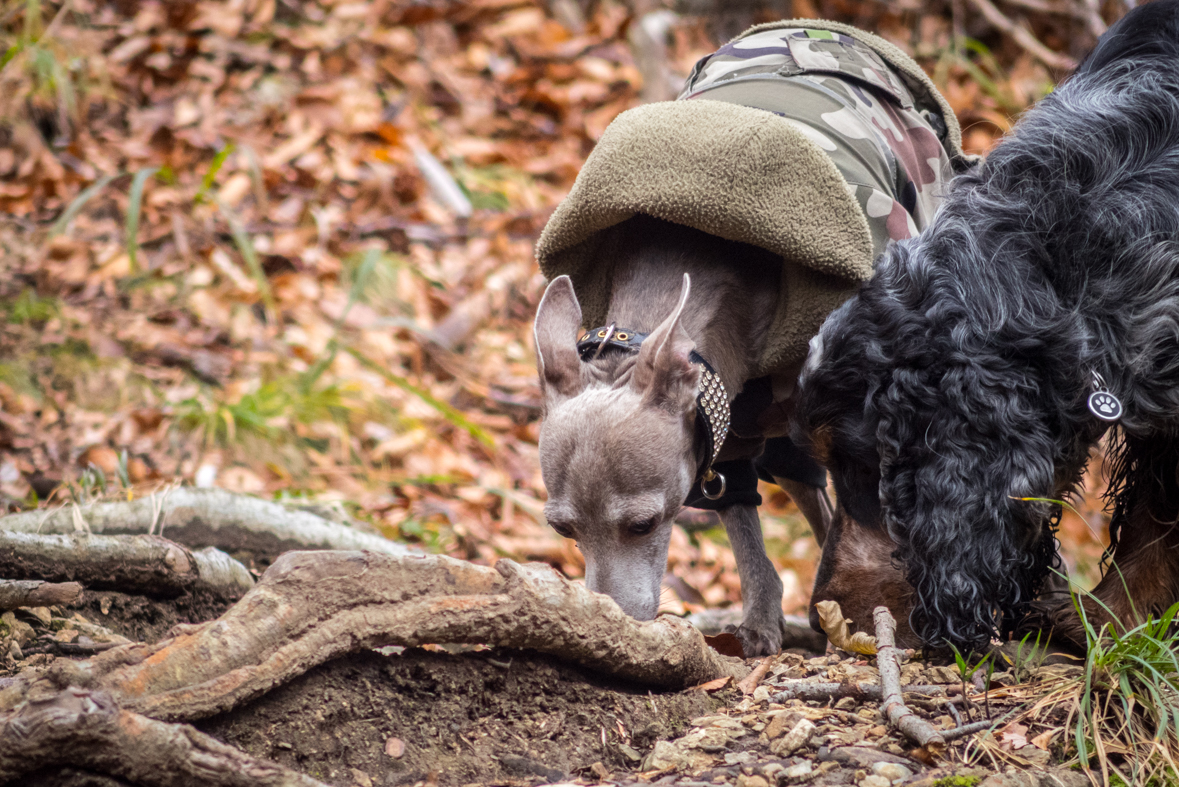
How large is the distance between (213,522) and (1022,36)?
23.3 feet

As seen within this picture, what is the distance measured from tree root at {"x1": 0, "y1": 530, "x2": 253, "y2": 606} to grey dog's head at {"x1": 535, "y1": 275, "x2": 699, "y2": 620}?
109cm

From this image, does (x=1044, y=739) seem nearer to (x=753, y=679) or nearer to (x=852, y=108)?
(x=753, y=679)

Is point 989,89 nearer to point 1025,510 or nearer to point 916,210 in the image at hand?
point 916,210

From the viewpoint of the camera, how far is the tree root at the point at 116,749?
143cm

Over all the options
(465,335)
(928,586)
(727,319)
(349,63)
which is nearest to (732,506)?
(727,319)

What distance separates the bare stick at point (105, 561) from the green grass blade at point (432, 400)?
2.63 metres

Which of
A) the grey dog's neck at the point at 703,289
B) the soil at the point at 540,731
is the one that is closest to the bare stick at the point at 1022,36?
the grey dog's neck at the point at 703,289

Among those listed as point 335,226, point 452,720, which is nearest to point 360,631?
point 452,720

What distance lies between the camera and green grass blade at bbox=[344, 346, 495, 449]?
17.2 ft

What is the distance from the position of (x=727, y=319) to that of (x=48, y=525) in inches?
85.2

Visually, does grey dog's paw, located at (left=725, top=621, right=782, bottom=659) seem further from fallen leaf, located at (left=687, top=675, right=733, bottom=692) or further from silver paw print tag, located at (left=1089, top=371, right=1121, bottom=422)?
silver paw print tag, located at (left=1089, top=371, right=1121, bottom=422)

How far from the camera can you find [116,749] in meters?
1.47

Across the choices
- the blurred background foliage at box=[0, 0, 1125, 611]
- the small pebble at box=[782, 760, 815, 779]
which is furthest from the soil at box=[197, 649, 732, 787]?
the blurred background foliage at box=[0, 0, 1125, 611]

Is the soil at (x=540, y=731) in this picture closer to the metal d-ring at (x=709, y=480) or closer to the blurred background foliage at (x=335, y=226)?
the metal d-ring at (x=709, y=480)
